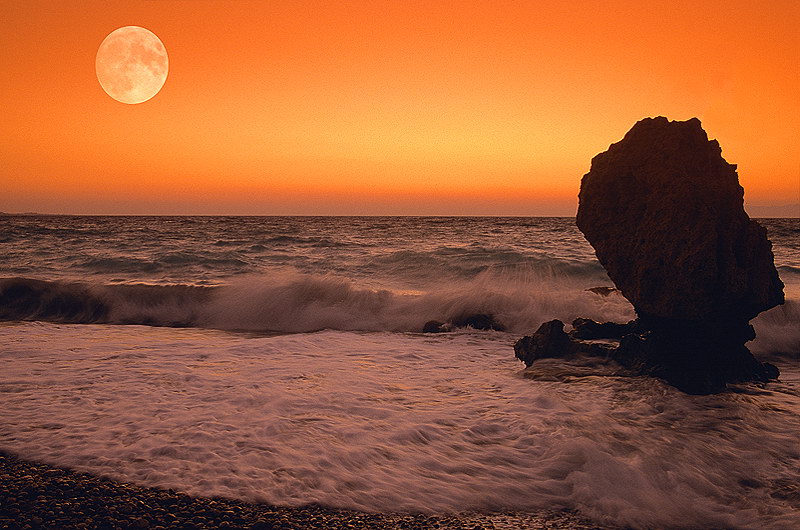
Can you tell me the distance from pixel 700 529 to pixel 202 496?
2954 millimetres

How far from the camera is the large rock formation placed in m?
5.72

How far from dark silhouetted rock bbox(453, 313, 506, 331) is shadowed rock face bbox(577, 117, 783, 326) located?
141 inches

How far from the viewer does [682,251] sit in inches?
227

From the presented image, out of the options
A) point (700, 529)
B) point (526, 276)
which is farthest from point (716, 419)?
point (526, 276)

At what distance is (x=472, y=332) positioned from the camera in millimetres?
9719

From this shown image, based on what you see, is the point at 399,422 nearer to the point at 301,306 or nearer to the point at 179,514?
the point at 179,514

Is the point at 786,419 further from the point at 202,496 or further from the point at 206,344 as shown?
the point at 206,344

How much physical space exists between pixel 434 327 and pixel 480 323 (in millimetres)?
844

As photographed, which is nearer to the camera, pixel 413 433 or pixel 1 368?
pixel 413 433

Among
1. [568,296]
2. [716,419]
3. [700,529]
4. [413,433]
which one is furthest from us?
[568,296]

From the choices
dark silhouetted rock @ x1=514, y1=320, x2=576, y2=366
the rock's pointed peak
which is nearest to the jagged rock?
dark silhouetted rock @ x1=514, y1=320, x2=576, y2=366

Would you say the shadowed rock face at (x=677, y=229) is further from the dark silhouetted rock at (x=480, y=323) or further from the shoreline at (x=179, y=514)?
the dark silhouetted rock at (x=480, y=323)

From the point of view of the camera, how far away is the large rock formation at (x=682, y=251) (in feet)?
18.8

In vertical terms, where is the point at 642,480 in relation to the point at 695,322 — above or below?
below
